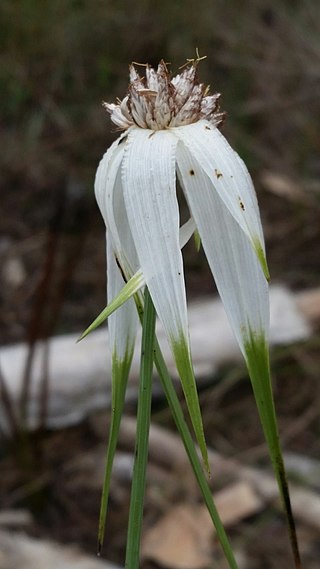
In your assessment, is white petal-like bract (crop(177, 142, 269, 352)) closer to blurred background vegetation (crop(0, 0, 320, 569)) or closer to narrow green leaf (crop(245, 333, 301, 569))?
narrow green leaf (crop(245, 333, 301, 569))

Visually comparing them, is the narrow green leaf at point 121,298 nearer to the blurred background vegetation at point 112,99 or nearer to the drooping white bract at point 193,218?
the drooping white bract at point 193,218

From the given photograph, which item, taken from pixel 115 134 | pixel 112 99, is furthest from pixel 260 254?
pixel 112 99

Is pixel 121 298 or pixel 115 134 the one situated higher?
pixel 115 134

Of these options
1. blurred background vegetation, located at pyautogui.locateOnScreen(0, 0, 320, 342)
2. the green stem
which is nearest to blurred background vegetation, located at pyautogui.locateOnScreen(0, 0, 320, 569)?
blurred background vegetation, located at pyautogui.locateOnScreen(0, 0, 320, 342)

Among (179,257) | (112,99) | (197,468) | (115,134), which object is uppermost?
(112,99)

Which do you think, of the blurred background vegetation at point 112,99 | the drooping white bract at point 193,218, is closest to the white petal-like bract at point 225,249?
the drooping white bract at point 193,218

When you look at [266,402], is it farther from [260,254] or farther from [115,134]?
[115,134]

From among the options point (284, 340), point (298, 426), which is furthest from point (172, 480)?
point (284, 340)
